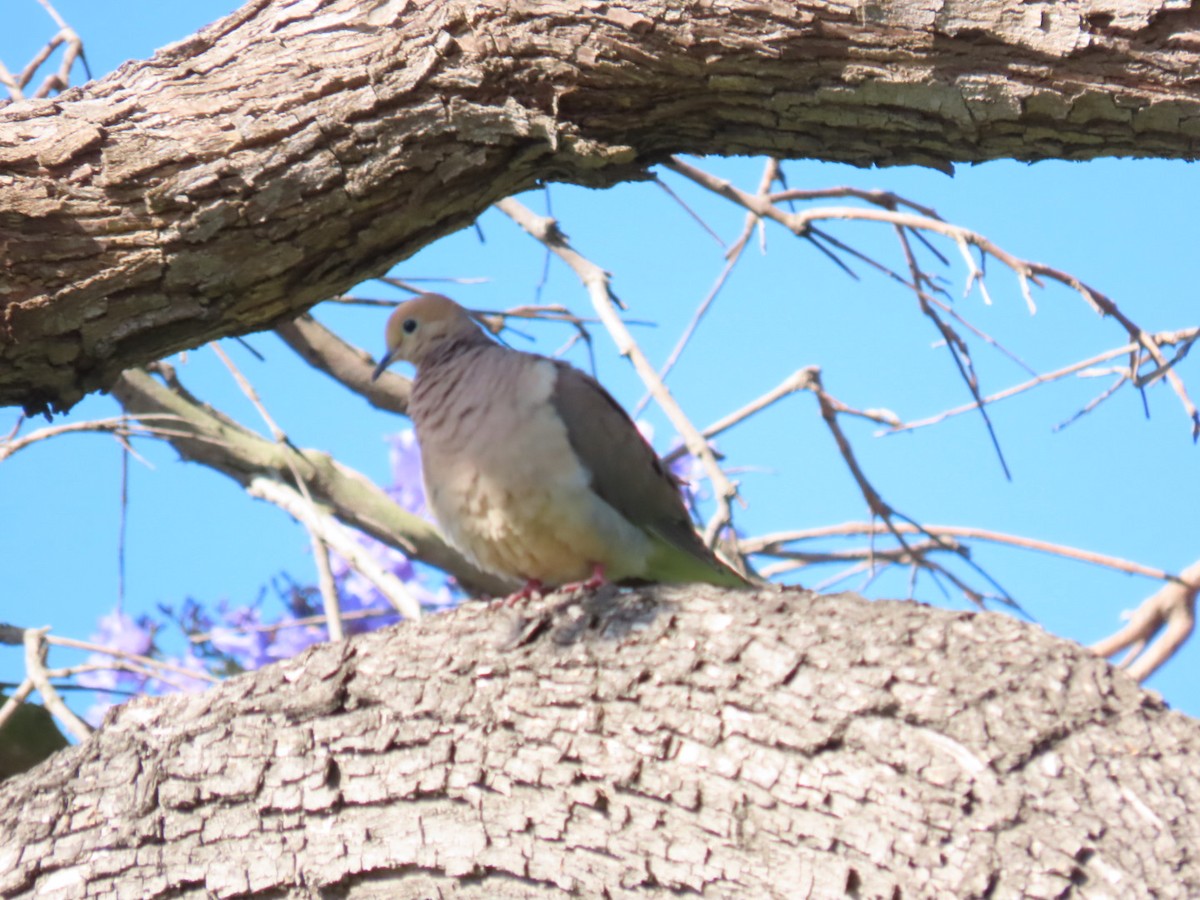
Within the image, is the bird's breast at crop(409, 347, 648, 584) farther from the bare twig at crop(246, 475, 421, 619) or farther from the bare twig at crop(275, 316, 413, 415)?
the bare twig at crop(275, 316, 413, 415)

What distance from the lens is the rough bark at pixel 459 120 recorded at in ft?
7.89

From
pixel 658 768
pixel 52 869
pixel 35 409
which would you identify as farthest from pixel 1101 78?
pixel 52 869

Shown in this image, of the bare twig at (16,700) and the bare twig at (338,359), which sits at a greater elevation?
the bare twig at (338,359)

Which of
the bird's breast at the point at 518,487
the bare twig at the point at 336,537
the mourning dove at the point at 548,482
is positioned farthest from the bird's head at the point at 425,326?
the bare twig at the point at 336,537

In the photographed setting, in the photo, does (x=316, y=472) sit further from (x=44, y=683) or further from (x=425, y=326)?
(x=44, y=683)

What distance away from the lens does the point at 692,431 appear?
3639 millimetres

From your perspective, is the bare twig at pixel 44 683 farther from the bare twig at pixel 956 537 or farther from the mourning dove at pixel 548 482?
the bare twig at pixel 956 537

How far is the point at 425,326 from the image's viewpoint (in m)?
3.86

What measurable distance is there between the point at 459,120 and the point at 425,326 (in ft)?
4.60

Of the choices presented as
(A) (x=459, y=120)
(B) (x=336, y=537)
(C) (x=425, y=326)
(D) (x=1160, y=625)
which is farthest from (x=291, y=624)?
(D) (x=1160, y=625)

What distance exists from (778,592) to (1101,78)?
1123mm

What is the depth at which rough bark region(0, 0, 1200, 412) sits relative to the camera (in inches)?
94.7

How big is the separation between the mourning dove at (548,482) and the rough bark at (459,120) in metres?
0.71

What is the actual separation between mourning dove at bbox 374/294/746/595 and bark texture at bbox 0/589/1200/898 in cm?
61
